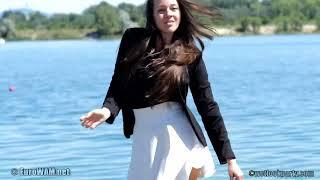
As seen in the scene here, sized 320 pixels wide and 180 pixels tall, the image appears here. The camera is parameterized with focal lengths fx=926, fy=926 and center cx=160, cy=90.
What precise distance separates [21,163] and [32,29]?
134 meters

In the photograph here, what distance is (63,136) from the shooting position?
15062 mm

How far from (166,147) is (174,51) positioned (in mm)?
448

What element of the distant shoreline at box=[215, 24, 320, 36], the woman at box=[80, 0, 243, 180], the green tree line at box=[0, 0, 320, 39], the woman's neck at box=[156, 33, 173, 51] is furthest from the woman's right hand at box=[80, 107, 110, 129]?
the distant shoreline at box=[215, 24, 320, 36]

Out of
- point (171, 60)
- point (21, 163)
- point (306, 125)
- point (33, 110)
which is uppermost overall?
point (171, 60)

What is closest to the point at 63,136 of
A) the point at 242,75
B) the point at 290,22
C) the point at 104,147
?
the point at 104,147

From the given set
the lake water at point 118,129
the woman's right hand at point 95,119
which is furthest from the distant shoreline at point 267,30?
the woman's right hand at point 95,119

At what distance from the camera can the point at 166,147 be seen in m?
4.31

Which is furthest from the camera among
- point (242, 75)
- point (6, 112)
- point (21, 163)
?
point (242, 75)

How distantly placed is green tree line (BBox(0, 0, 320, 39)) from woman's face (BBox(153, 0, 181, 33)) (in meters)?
121

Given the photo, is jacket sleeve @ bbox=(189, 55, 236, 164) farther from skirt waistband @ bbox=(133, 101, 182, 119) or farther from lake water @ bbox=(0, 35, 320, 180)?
lake water @ bbox=(0, 35, 320, 180)

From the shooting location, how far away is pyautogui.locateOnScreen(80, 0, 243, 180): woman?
169 inches

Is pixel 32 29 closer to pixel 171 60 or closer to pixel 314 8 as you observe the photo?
pixel 314 8

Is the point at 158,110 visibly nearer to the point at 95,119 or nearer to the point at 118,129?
the point at 95,119

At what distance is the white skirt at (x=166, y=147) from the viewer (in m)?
4.31
